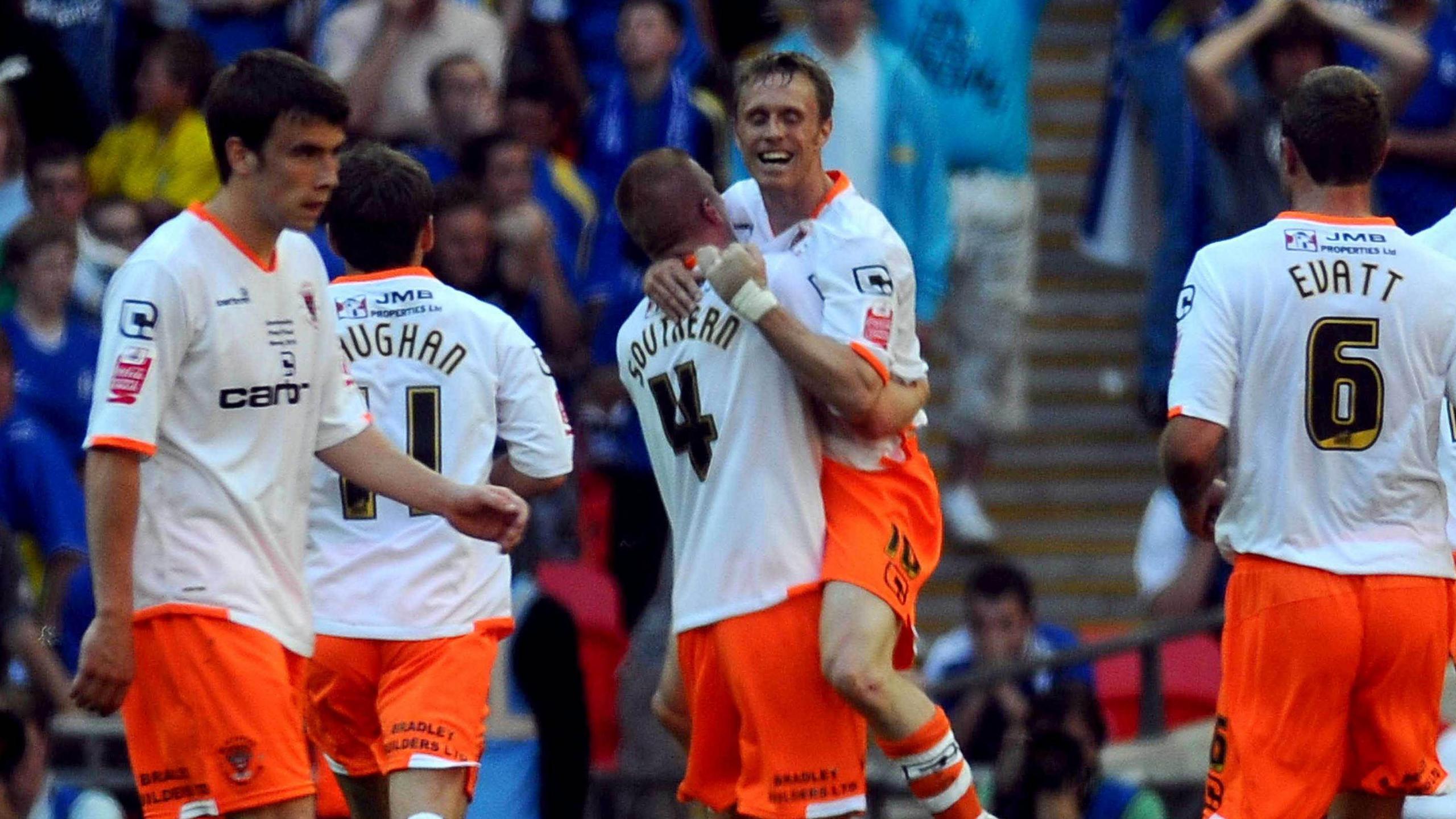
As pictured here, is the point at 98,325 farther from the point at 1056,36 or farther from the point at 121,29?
the point at 1056,36

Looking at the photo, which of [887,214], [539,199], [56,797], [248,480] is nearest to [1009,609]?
[887,214]

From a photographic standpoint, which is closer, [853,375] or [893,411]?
[853,375]

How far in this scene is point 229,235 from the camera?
6.91 meters

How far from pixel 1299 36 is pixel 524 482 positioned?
5272 mm

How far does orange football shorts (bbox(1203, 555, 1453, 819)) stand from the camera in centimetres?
770

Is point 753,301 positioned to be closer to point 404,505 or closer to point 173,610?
point 404,505

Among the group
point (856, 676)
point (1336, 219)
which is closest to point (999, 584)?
point (1336, 219)

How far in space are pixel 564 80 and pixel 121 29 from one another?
2.28 meters

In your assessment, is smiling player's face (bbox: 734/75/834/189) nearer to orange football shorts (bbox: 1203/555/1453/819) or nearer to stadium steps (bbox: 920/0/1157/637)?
orange football shorts (bbox: 1203/555/1453/819)

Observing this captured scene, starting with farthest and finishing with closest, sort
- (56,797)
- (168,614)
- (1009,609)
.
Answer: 1. (1009,609)
2. (56,797)
3. (168,614)

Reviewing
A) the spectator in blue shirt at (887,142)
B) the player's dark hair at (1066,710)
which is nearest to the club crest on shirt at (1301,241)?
the player's dark hair at (1066,710)

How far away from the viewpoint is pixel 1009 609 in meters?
11.7

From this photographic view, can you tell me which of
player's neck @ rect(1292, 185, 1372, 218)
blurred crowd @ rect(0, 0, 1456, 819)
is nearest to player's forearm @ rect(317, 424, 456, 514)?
player's neck @ rect(1292, 185, 1372, 218)

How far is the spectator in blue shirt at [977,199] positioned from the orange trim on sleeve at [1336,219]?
5.26 meters
